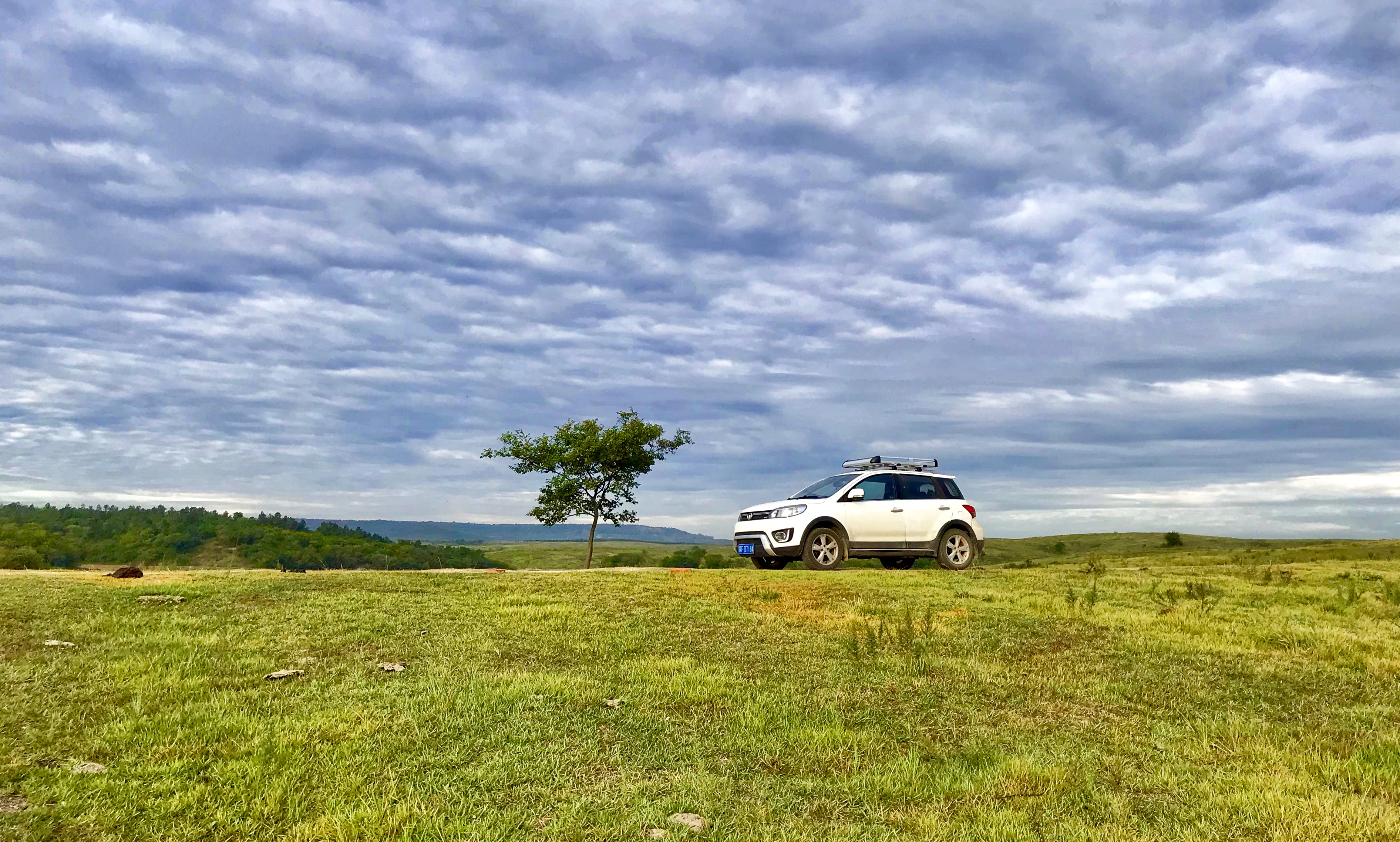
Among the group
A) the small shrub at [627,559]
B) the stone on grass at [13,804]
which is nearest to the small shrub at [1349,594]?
the stone on grass at [13,804]

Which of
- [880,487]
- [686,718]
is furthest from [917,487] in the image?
[686,718]

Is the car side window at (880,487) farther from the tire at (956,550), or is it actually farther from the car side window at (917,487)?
the tire at (956,550)

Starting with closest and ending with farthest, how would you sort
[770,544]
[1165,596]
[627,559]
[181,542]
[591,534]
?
[1165,596] → [770,544] → [591,534] → [627,559] → [181,542]

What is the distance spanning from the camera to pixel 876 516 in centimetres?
1886

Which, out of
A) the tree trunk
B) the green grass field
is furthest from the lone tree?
the green grass field

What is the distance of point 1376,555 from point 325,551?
95.6 metres

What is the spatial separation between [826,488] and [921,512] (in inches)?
89.8

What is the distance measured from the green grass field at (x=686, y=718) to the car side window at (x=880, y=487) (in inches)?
215

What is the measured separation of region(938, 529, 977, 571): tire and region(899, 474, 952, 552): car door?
26cm

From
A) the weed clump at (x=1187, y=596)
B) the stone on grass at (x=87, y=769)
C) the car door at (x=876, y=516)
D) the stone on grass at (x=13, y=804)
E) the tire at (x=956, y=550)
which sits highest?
the car door at (x=876, y=516)

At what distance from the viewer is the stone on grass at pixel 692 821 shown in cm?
499

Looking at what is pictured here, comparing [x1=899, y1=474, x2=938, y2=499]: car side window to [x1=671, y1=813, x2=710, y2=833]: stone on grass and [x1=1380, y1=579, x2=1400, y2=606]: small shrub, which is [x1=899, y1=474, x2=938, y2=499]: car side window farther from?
[x1=671, y1=813, x2=710, y2=833]: stone on grass

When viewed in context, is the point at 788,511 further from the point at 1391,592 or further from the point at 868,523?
the point at 1391,592

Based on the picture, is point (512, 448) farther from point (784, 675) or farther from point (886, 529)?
point (784, 675)
